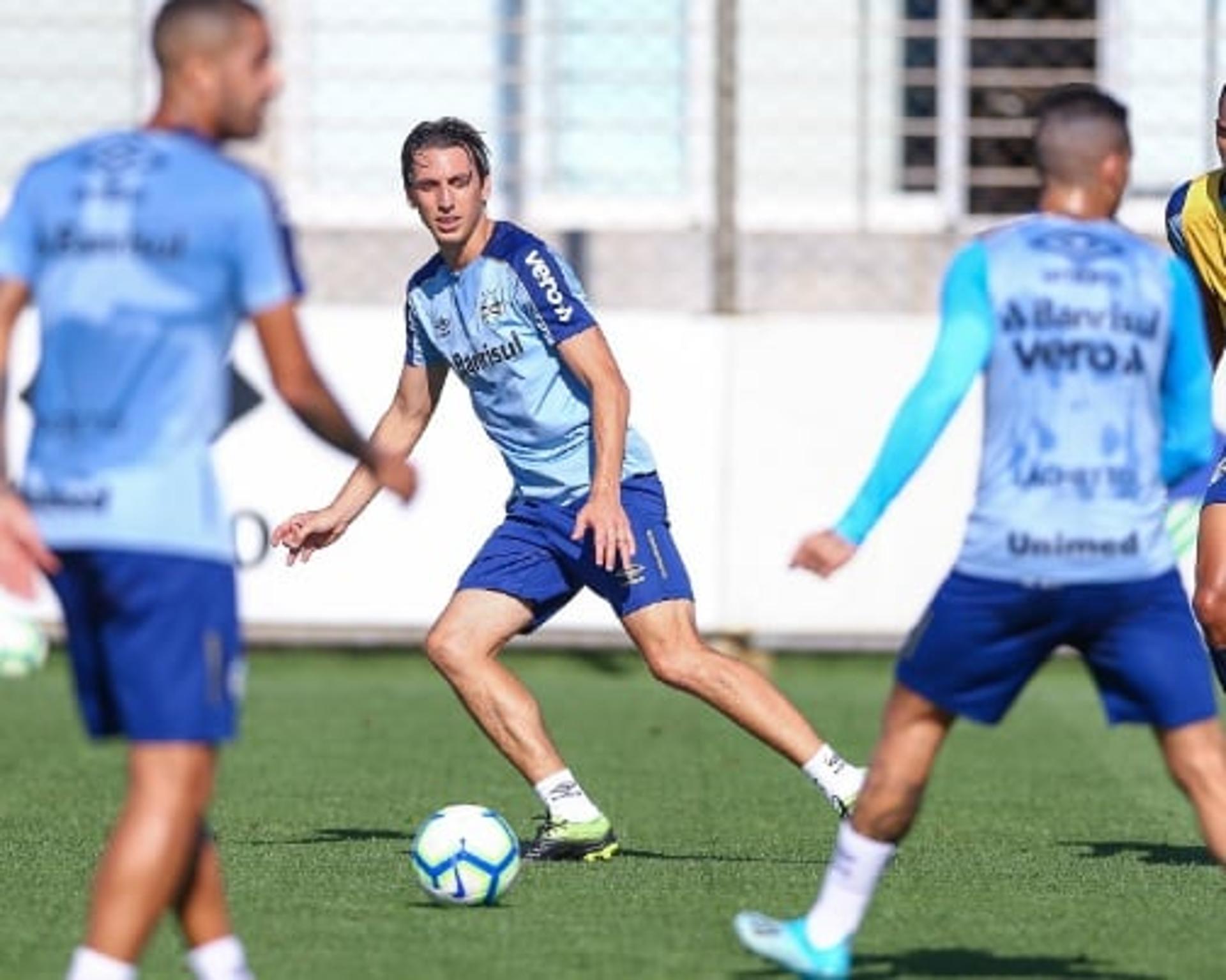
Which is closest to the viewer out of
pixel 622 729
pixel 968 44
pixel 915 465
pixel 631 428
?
pixel 915 465

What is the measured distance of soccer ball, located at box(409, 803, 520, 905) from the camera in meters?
8.06

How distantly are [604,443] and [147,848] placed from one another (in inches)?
121

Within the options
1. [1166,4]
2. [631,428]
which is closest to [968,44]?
[1166,4]

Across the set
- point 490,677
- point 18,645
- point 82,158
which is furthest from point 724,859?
point 18,645

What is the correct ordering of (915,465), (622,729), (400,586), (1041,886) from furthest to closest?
(400,586) < (622,729) < (1041,886) < (915,465)

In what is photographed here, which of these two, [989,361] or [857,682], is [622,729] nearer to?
[857,682]

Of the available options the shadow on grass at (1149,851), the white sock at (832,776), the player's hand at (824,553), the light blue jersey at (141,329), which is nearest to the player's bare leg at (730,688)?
the white sock at (832,776)

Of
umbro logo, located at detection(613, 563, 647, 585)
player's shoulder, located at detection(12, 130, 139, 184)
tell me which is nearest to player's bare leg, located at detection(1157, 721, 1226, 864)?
player's shoulder, located at detection(12, 130, 139, 184)

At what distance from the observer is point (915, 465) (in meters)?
6.42

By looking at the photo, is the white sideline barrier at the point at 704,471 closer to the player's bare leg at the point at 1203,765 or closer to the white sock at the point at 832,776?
the white sock at the point at 832,776

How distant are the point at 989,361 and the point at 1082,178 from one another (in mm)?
428

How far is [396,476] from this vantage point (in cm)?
605

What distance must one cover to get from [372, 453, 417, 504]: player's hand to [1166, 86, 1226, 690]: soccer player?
3.65m

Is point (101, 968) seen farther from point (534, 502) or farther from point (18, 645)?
point (18, 645)
